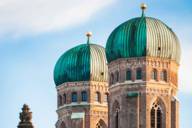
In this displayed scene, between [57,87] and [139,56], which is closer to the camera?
[139,56]

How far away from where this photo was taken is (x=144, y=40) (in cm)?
11656

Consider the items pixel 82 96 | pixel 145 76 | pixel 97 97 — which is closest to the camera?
pixel 145 76

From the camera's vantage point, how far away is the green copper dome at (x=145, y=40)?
11675 centimetres

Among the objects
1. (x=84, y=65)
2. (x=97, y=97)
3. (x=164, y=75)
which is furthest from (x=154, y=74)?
(x=97, y=97)

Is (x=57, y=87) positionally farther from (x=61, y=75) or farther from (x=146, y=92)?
(x=146, y=92)

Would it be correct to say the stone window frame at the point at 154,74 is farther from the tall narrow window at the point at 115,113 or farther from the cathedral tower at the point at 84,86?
the cathedral tower at the point at 84,86

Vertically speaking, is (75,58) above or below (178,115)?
above

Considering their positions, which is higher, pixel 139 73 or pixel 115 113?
pixel 139 73

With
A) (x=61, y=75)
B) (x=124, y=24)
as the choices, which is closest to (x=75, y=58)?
(x=61, y=75)

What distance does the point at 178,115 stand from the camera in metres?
118

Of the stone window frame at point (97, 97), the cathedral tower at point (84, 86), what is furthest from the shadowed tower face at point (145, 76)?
the stone window frame at point (97, 97)

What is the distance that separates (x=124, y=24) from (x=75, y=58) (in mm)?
14401

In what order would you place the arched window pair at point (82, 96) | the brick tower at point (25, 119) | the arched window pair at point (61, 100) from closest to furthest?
the brick tower at point (25, 119)
the arched window pair at point (82, 96)
the arched window pair at point (61, 100)

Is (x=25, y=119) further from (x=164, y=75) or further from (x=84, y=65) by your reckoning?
(x=84, y=65)
